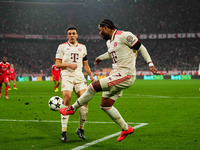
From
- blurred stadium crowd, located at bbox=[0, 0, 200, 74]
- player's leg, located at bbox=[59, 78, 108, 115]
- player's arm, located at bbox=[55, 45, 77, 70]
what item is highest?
blurred stadium crowd, located at bbox=[0, 0, 200, 74]

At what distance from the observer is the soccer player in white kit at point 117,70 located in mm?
5730

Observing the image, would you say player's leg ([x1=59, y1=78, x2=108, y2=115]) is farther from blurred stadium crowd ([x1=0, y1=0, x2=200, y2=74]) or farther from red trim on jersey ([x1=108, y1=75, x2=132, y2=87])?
blurred stadium crowd ([x1=0, y1=0, x2=200, y2=74])

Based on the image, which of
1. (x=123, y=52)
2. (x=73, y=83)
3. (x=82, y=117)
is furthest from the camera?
(x=73, y=83)

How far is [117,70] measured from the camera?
5.90m

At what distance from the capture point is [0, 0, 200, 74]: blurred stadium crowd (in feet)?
199

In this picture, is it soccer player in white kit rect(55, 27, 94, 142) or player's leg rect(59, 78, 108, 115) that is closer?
player's leg rect(59, 78, 108, 115)

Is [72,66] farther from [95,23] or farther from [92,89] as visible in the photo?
[95,23]

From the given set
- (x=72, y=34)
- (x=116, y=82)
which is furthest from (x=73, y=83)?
(x=116, y=82)

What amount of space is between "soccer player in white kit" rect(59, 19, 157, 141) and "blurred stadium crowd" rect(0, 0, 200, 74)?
52588mm

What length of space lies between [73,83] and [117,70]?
151 cm

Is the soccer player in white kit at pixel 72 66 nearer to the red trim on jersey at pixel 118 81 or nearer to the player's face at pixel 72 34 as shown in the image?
the player's face at pixel 72 34

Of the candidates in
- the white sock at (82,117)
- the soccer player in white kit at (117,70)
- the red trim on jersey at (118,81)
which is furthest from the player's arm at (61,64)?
the red trim on jersey at (118,81)

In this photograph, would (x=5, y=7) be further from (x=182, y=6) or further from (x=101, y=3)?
(x=182, y=6)

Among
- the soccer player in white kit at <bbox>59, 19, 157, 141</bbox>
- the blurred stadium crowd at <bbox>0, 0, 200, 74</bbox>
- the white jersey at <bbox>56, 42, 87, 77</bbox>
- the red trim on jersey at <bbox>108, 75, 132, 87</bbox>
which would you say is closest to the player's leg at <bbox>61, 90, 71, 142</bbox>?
the white jersey at <bbox>56, 42, 87, 77</bbox>
